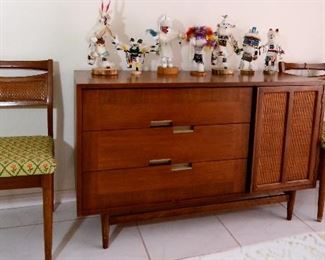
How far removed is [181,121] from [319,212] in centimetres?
97

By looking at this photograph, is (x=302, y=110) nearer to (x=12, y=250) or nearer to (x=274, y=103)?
(x=274, y=103)

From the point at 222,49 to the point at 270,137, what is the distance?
55 centimetres

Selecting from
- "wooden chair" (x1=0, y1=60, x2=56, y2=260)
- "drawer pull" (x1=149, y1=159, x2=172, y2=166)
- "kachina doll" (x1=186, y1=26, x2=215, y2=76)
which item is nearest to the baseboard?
"wooden chair" (x1=0, y1=60, x2=56, y2=260)

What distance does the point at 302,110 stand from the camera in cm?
184

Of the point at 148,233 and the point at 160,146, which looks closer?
the point at 160,146

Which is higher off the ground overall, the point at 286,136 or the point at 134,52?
the point at 134,52

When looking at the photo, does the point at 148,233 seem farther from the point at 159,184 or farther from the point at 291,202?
the point at 291,202

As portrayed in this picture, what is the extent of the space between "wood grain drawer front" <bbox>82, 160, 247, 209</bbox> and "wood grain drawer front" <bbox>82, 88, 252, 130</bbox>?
213 millimetres

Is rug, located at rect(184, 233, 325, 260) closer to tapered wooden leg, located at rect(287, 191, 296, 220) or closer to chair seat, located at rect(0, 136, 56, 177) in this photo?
tapered wooden leg, located at rect(287, 191, 296, 220)

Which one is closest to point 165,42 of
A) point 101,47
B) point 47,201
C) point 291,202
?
point 101,47

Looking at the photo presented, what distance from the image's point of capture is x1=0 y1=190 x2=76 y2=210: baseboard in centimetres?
203

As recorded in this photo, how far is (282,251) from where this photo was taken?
1.75 meters

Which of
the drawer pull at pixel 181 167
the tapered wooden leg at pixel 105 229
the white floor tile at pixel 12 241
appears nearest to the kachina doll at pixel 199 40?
the drawer pull at pixel 181 167

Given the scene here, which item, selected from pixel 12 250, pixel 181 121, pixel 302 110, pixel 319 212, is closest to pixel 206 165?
pixel 181 121
